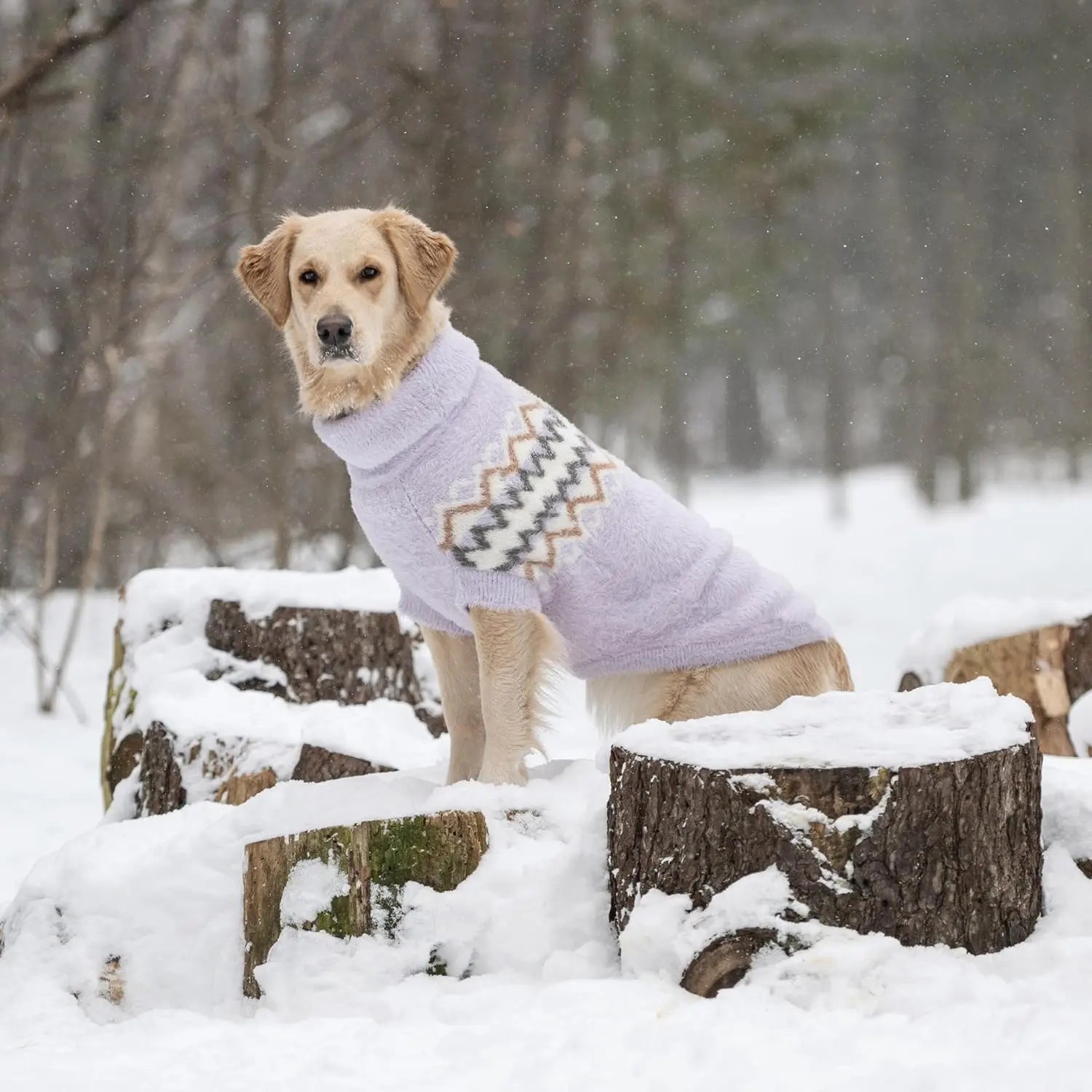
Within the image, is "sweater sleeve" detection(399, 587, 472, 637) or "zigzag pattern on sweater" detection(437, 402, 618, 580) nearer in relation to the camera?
"zigzag pattern on sweater" detection(437, 402, 618, 580)

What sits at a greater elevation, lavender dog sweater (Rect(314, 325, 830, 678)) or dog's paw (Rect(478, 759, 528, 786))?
lavender dog sweater (Rect(314, 325, 830, 678))

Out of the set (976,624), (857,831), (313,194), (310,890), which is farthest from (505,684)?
(313,194)

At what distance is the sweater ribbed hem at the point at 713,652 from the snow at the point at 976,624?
1.96 m

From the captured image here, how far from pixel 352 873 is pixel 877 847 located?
1.07 metres

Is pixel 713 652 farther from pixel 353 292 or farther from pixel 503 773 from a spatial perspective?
pixel 353 292

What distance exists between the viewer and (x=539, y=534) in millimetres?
3400

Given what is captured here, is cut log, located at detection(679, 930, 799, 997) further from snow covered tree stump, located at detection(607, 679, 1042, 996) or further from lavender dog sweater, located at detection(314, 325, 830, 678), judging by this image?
lavender dog sweater, located at detection(314, 325, 830, 678)

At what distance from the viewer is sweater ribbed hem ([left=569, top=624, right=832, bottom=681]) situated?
141 inches

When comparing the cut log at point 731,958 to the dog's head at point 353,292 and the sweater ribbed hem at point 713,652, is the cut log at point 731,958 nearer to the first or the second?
the sweater ribbed hem at point 713,652

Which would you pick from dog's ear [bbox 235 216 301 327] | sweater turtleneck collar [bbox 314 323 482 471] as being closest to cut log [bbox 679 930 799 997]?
sweater turtleneck collar [bbox 314 323 482 471]

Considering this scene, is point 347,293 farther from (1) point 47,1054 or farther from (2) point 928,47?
(2) point 928,47

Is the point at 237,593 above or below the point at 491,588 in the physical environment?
below

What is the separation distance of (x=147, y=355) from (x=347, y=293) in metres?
6.90

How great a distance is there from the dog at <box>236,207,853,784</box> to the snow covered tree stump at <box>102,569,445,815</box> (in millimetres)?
804
